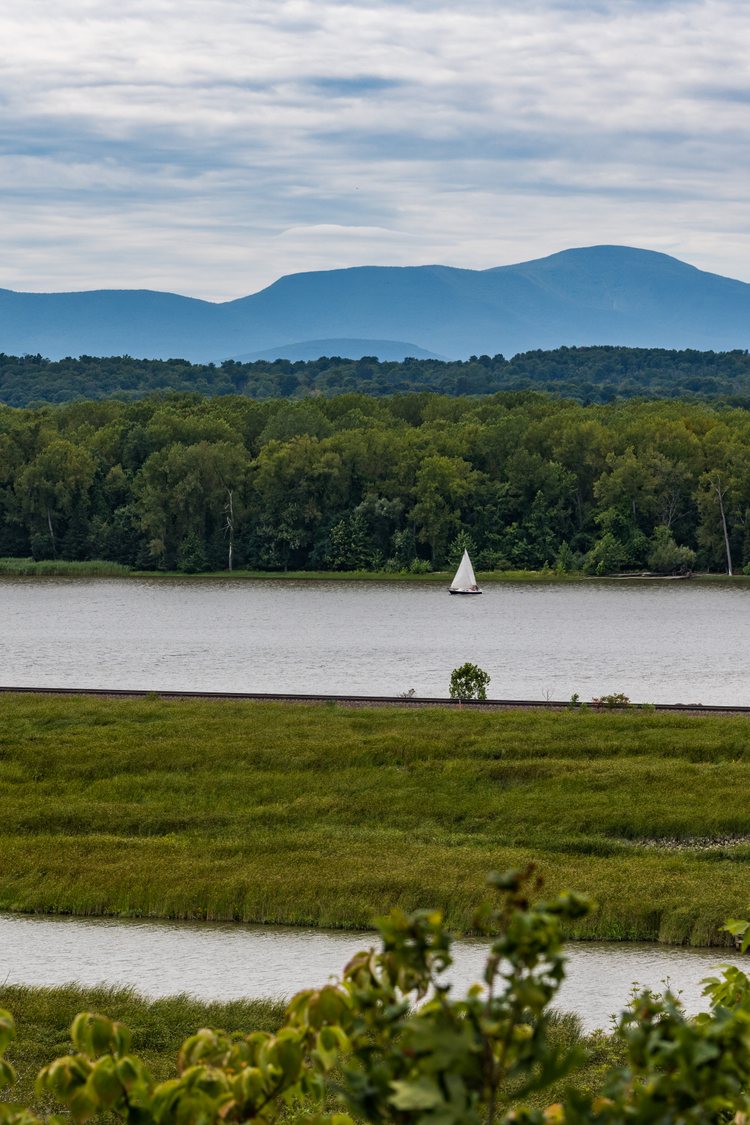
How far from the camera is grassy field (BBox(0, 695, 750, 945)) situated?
21922 mm

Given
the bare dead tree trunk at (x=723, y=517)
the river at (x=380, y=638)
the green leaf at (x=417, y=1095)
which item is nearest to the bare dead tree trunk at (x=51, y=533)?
the river at (x=380, y=638)

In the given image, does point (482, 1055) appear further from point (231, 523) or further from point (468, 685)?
point (231, 523)

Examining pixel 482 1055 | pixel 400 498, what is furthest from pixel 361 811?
pixel 400 498

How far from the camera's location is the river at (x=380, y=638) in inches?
1918

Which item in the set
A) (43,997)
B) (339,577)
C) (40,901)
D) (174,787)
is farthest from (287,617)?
(43,997)

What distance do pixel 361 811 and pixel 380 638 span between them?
3503 centimetres

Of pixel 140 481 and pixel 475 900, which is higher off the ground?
pixel 140 481

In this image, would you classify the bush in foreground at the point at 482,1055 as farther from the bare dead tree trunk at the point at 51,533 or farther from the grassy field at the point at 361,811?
the bare dead tree trunk at the point at 51,533

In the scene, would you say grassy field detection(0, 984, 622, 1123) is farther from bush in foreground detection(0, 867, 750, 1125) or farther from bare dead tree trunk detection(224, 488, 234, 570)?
bare dead tree trunk detection(224, 488, 234, 570)

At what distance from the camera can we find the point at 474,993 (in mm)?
3479

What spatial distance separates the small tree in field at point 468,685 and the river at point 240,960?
58.5ft

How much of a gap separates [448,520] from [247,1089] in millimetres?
94390

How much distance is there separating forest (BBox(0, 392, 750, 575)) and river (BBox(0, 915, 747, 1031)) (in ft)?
248

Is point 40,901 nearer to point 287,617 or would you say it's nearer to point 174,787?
point 174,787
